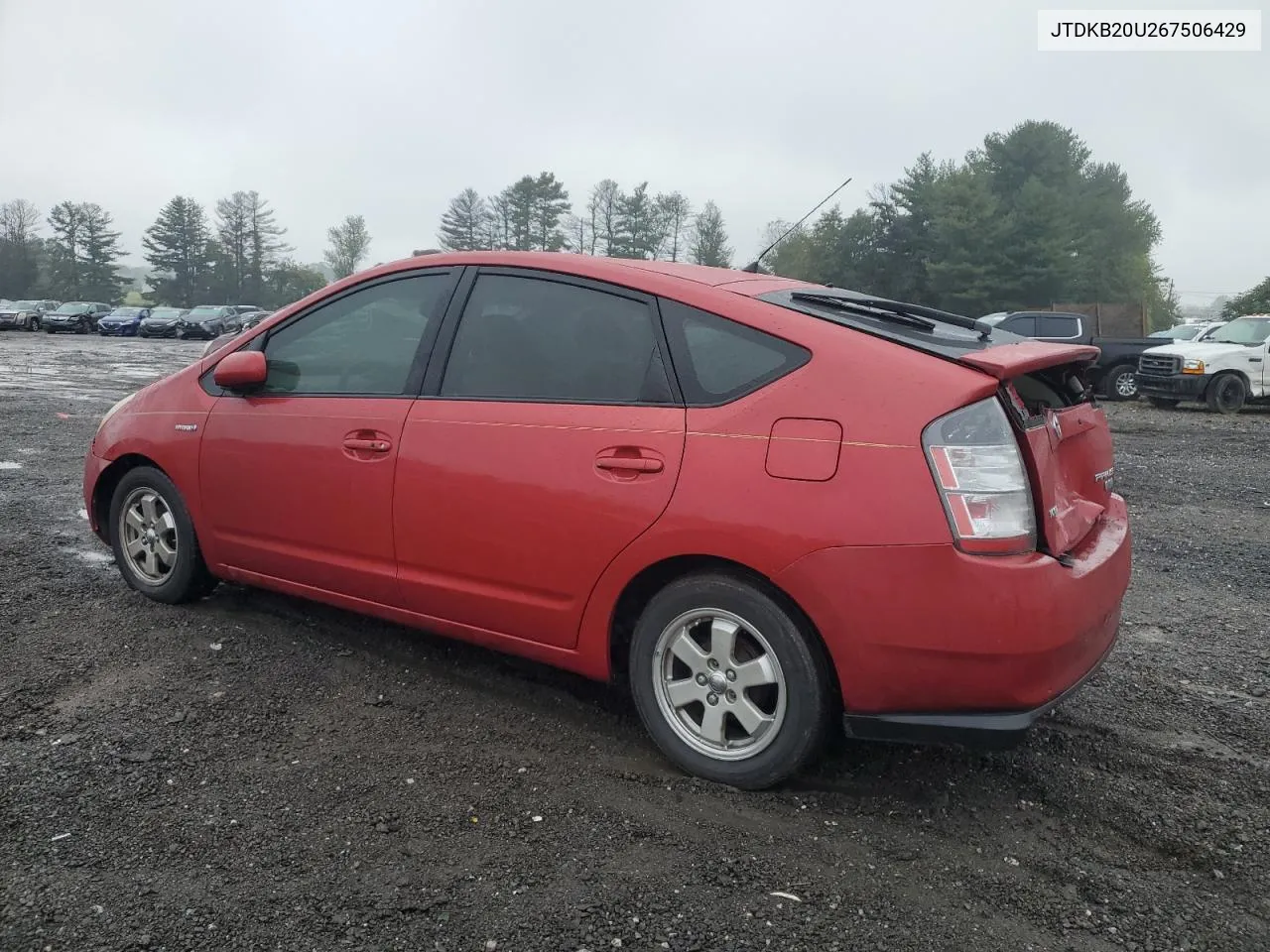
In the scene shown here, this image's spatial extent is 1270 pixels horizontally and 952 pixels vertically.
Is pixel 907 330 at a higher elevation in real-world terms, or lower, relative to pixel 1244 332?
lower

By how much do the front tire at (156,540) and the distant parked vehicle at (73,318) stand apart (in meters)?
48.8

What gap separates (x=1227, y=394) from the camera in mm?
16734

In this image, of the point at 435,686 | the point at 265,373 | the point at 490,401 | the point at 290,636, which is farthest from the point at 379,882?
the point at 265,373

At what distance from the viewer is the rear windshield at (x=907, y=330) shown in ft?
9.82

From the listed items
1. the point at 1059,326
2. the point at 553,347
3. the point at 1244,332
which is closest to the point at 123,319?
the point at 1059,326

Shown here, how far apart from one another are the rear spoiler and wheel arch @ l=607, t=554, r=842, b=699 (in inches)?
33.6

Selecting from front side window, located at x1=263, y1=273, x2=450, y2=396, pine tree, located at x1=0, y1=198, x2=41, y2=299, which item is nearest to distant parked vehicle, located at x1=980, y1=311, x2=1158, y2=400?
front side window, located at x1=263, y1=273, x2=450, y2=396

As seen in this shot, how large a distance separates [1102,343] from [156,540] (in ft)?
59.3

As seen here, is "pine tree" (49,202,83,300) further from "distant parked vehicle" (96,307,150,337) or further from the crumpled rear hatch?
the crumpled rear hatch

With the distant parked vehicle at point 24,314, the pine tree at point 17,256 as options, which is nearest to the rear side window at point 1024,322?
the distant parked vehicle at point 24,314

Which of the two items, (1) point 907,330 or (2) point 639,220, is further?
(2) point 639,220

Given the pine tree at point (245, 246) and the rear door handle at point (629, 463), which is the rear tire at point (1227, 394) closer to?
the rear door handle at point (629, 463)

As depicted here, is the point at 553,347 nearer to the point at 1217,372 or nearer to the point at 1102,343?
the point at 1217,372

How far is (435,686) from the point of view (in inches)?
152
